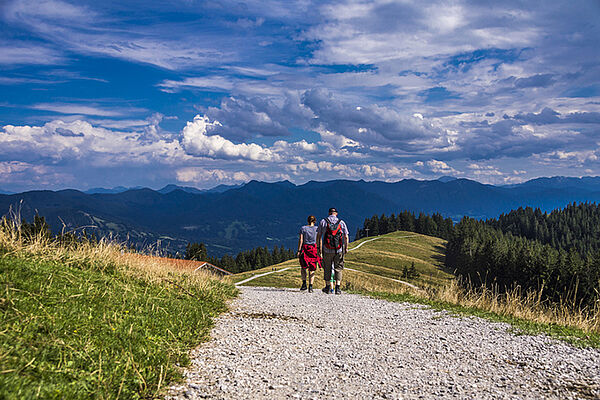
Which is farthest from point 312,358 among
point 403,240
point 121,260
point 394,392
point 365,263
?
point 403,240

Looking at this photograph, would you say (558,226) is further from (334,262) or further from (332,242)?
(332,242)

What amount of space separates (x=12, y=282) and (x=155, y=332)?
243 centimetres

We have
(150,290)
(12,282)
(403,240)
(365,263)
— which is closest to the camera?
(12,282)

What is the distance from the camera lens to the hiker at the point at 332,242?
15.1m

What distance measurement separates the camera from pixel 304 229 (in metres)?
16.0

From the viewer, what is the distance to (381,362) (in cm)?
669

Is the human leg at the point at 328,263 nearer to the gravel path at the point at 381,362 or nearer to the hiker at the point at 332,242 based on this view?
the hiker at the point at 332,242

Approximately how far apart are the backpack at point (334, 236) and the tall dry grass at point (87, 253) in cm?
497

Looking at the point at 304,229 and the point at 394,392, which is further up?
the point at 304,229

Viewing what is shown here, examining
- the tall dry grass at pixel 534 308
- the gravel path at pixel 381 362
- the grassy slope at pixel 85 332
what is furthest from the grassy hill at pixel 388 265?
the grassy slope at pixel 85 332

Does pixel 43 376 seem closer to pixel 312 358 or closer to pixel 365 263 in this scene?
pixel 312 358

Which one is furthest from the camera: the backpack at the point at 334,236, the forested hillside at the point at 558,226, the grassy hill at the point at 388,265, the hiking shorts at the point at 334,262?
the forested hillside at the point at 558,226

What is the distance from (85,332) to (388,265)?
253ft

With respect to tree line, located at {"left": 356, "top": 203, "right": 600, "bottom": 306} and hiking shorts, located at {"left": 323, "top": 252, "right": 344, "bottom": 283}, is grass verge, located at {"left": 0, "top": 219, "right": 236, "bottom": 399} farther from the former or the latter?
tree line, located at {"left": 356, "top": 203, "right": 600, "bottom": 306}
